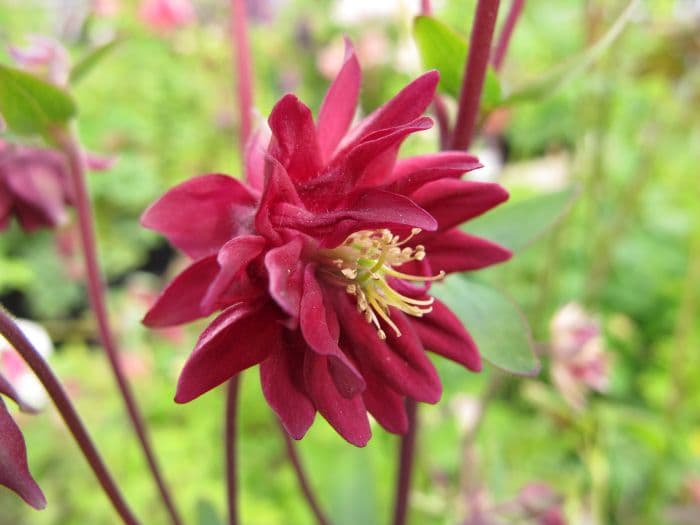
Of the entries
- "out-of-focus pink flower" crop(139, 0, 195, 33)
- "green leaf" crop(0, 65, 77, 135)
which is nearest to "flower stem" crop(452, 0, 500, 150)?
"green leaf" crop(0, 65, 77, 135)

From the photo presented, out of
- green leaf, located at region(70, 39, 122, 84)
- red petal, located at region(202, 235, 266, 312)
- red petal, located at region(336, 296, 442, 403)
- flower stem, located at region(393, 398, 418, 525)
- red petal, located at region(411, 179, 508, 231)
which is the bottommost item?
flower stem, located at region(393, 398, 418, 525)

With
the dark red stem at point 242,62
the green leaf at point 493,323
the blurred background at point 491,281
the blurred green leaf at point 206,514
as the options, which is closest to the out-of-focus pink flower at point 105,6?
the blurred background at point 491,281

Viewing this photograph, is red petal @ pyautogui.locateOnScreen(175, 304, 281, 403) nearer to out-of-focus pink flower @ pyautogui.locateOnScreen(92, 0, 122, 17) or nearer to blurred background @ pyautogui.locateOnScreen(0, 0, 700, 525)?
blurred background @ pyautogui.locateOnScreen(0, 0, 700, 525)

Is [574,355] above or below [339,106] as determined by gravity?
below

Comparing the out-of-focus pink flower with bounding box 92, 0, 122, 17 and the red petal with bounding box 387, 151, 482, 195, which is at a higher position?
the red petal with bounding box 387, 151, 482, 195

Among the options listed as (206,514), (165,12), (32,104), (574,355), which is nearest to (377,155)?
(32,104)

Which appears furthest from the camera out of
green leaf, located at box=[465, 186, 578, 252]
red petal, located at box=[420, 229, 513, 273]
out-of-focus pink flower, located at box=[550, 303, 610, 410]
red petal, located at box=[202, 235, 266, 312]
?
out-of-focus pink flower, located at box=[550, 303, 610, 410]

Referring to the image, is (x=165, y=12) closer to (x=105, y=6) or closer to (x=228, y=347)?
(x=105, y=6)
